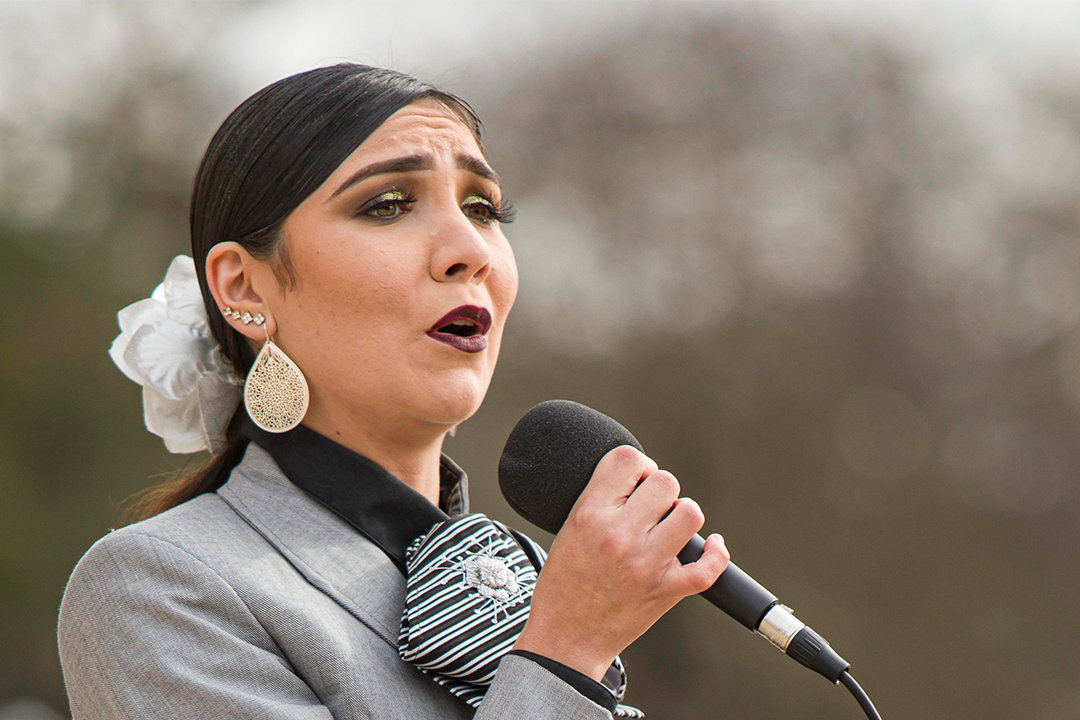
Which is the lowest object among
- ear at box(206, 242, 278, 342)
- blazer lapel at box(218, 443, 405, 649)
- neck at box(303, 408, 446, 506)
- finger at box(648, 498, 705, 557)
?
blazer lapel at box(218, 443, 405, 649)

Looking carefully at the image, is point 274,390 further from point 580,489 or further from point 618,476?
point 618,476

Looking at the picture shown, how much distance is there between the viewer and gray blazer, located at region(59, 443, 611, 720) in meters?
1.42

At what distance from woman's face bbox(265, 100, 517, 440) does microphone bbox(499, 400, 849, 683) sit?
0.26 m

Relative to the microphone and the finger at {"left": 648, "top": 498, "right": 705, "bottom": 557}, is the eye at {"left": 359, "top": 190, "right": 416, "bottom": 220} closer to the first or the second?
the microphone

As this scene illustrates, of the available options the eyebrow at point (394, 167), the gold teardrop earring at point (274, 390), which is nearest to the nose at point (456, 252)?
the eyebrow at point (394, 167)

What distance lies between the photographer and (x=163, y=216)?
977 cm

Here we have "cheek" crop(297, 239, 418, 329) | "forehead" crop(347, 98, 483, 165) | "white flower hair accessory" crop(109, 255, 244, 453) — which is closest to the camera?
"cheek" crop(297, 239, 418, 329)

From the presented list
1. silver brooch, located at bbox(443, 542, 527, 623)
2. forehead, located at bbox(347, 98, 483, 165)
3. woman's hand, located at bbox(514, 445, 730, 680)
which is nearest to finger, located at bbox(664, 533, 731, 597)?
woman's hand, located at bbox(514, 445, 730, 680)

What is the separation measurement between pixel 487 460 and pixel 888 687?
4137mm

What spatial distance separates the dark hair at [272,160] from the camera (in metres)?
1.96

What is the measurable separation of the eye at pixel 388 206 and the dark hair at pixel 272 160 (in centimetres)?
12

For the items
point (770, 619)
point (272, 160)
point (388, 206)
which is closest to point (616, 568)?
point (770, 619)

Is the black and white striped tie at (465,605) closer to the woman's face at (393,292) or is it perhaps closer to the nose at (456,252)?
the woman's face at (393,292)

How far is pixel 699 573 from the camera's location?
1356 millimetres
